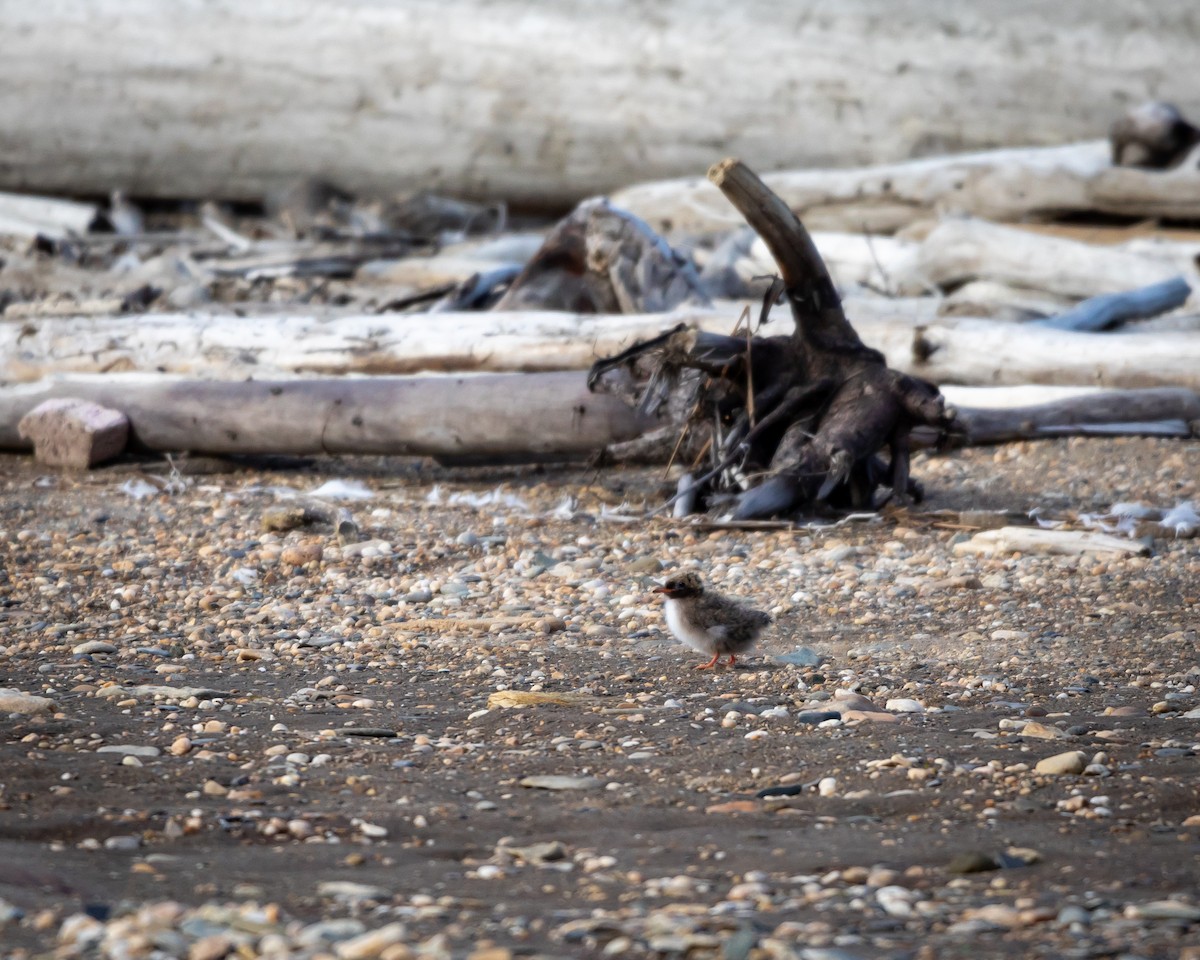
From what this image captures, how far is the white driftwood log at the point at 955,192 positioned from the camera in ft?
38.0

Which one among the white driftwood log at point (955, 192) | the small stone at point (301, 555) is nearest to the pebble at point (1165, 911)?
the small stone at point (301, 555)

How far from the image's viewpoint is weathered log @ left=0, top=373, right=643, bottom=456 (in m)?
6.96

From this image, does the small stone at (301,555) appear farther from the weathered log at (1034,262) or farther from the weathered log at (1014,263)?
the weathered log at (1034,262)

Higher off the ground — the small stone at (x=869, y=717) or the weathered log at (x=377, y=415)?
the weathered log at (x=377, y=415)

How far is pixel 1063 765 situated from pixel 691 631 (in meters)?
1.32

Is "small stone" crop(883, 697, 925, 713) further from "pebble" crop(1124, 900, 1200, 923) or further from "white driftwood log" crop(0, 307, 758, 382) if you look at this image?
"white driftwood log" crop(0, 307, 758, 382)

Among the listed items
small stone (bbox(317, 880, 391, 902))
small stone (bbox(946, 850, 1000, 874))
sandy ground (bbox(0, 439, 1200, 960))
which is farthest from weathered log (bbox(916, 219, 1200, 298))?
small stone (bbox(317, 880, 391, 902))

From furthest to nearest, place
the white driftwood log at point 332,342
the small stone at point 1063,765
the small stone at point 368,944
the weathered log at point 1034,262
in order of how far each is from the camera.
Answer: the weathered log at point 1034,262 < the white driftwood log at point 332,342 < the small stone at point 1063,765 < the small stone at point 368,944

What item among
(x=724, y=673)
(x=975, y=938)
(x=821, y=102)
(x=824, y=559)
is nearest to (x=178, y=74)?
(x=821, y=102)

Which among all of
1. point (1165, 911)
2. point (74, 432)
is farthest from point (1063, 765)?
point (74, 432)

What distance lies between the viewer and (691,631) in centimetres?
431

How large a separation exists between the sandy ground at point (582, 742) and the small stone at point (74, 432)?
0.89m

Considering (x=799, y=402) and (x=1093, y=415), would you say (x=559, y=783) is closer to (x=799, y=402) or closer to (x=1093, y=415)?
(x=799, y=402)

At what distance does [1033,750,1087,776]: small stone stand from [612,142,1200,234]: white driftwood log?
888cm
